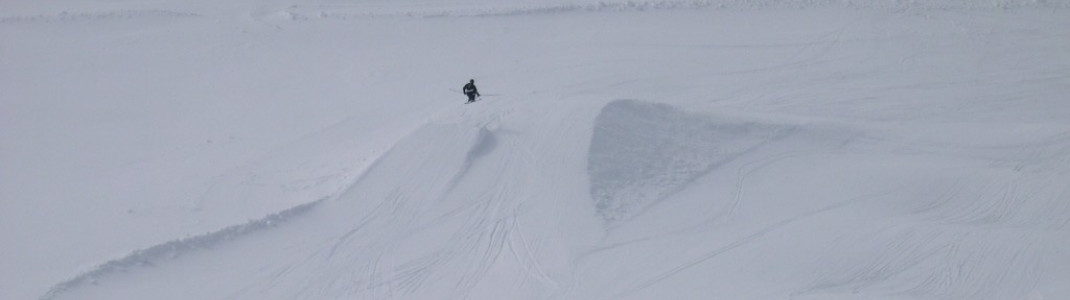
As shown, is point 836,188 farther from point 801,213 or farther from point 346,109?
point 346,109

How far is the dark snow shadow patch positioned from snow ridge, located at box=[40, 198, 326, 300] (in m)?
4.69

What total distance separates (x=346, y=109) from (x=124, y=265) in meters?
6.39

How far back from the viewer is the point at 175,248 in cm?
1237

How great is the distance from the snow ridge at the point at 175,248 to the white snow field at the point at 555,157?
4 cm

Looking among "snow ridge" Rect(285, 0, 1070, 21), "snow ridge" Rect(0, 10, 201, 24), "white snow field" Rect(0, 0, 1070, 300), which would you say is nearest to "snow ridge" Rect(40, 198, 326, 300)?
"white snow field" Rect(0, 0, 1070, 300)

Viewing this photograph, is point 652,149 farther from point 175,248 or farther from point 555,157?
point 175,248

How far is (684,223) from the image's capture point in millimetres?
13172

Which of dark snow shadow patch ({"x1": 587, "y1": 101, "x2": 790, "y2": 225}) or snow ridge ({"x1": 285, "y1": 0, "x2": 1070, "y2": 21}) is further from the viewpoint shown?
snow ridge ({"x1": 285, "y1": 0, "x2": 1070, "y2": 21})

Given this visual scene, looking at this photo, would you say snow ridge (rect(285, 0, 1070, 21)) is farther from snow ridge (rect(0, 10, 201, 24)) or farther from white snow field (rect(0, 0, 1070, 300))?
snow ridge (rect(0, 10, 201, 24))

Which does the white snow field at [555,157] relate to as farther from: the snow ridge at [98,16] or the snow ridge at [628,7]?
the snow ridge at [98,16]

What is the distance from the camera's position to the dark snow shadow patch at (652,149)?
13648 mm

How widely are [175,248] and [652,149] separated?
25.1 ft

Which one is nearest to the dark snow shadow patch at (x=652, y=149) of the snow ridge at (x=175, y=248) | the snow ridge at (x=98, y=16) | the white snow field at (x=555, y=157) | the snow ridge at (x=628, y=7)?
the white snow field at (x=555, y=157)

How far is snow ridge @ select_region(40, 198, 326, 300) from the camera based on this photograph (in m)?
11.8
